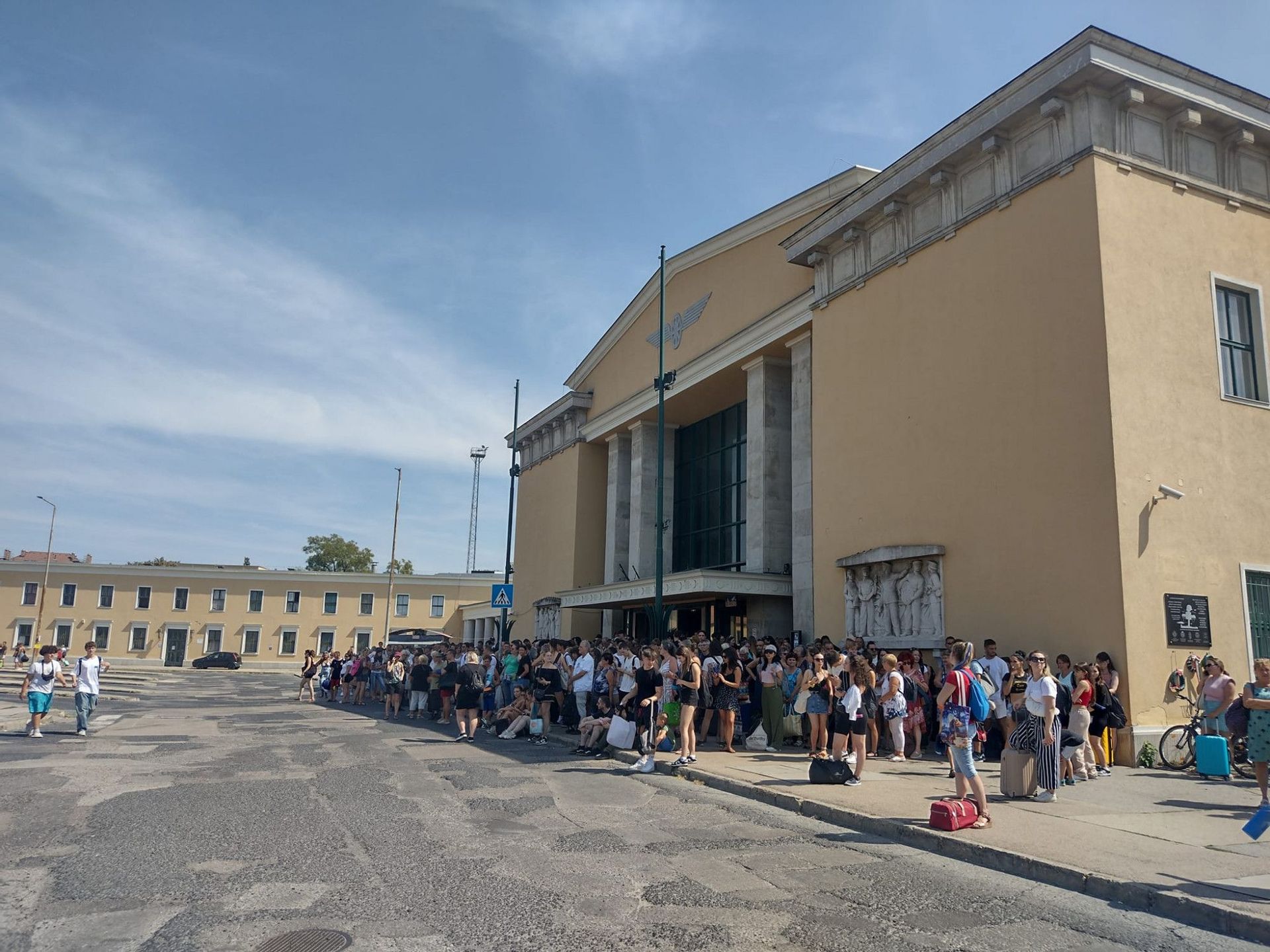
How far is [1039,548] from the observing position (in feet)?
49.9

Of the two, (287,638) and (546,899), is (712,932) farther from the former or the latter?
(287,638)

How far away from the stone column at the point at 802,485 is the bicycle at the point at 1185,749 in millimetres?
8536

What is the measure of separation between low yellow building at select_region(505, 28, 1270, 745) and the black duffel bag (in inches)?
187

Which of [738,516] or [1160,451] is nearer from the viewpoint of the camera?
[1160,451]

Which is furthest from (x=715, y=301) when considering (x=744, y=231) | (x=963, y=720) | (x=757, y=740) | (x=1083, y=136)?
(x=963, y=720)

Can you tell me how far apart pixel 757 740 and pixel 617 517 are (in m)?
18.4

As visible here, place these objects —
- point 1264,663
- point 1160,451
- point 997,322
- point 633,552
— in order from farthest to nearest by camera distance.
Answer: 1. point 633,552
2. point 997,322
3. point 1160,451
4. point 1264,663

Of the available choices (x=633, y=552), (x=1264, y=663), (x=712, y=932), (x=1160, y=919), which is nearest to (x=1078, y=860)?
(x=1160, y=919)

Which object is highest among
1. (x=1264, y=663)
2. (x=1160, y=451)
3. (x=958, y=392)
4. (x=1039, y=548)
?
(x=958, y=392)

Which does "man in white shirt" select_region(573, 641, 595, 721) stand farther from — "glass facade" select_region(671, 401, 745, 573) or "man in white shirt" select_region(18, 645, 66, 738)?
"glass facade" select_region(671, 401, 745, 573)

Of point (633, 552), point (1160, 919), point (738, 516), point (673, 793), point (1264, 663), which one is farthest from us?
point (633, 552)

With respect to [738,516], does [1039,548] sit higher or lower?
lower

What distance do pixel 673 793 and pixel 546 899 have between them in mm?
5234

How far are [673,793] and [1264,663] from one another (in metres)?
6.45
